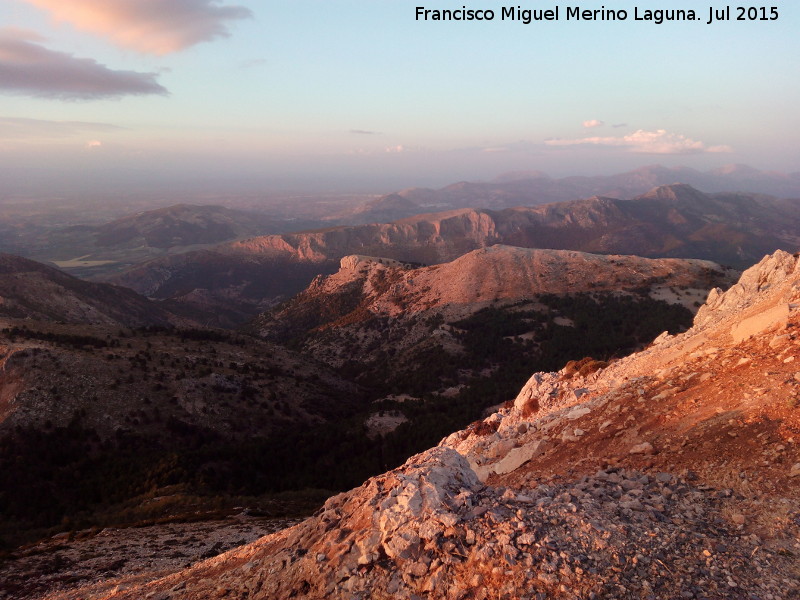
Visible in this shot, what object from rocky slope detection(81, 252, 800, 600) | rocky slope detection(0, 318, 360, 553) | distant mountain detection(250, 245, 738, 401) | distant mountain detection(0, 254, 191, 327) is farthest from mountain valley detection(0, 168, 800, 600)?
distant mountain detection(0, 254, 191, 327)

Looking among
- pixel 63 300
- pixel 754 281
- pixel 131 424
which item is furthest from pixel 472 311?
pixel 63 300

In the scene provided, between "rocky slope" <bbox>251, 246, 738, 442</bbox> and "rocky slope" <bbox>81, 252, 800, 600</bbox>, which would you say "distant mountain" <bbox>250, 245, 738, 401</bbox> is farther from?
"rocky slope" <bbox>81, 252, 800, 600</bbox>

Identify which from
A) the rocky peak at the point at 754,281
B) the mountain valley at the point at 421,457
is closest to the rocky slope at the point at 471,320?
the mountain valley at the point at 421,457

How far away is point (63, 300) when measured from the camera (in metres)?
114

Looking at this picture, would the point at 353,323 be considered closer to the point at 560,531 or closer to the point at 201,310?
the point at 201,310

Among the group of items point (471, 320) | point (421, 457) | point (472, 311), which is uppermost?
point (421, 457)

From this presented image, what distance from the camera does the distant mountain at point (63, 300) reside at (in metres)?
101

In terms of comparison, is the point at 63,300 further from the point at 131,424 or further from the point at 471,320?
the point at 471,320

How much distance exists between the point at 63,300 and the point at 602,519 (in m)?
138

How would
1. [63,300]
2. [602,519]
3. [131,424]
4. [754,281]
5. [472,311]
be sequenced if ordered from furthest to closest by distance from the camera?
[472,311] < [63,300] < [131,424] < [754,281] < [602,519]

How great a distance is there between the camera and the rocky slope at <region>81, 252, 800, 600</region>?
8625mm

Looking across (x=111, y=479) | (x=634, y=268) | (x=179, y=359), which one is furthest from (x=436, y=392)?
(x=634, y=268)

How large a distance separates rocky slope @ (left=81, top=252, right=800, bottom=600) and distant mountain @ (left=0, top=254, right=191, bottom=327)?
360 feet

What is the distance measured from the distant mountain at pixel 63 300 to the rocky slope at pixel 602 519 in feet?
360
